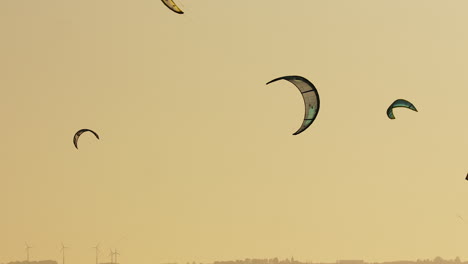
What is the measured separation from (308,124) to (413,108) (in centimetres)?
630

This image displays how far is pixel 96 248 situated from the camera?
177625mm

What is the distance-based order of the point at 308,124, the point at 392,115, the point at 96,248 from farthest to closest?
the point at 96,248
the point at 392,115
the point at 308,124

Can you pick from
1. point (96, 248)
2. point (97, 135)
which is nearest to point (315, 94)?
point (97, 135)

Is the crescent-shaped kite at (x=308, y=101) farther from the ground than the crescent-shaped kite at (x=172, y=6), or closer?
closer

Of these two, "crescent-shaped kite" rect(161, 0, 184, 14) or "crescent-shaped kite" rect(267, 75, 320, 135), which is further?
"crescent-shaped kite" rect(267, 75, 320, 135)

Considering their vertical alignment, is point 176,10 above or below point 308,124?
above

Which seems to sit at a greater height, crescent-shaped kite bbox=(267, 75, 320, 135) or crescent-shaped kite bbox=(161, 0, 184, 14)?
crescent-shaped kite bbox=(161, 0, 184, 14)

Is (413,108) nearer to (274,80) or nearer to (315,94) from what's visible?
(315,94)

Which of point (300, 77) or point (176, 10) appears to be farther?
point (300, 77)

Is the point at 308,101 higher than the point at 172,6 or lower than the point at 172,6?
lower

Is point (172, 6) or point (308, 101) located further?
point (308, 101)

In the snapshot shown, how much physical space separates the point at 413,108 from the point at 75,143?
18.0 metres

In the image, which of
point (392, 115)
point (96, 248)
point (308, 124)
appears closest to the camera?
point (308, 124)

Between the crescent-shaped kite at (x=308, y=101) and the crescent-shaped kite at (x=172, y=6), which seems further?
the crescent-shaped kite at (x=308, y=101)
